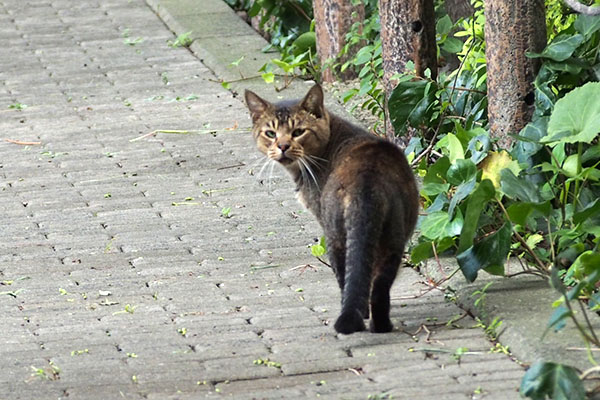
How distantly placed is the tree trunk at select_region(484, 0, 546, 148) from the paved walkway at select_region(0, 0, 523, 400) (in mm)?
949

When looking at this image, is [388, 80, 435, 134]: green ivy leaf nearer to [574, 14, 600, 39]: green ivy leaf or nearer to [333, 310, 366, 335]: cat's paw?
[574, 14, 600, 39]: green ivy leaf

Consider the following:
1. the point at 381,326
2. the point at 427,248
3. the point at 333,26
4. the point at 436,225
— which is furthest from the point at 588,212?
the point at 333,26

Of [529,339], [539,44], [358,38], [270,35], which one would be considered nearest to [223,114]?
[358,38]

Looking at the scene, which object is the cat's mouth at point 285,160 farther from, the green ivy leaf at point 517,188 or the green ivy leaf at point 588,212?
the green ivy leaf at point 588,212

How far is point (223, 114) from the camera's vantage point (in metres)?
8.82

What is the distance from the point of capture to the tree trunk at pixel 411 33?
6.93 meters

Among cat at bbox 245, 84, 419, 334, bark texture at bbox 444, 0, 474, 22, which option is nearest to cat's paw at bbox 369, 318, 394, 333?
cat at bbox 245, 84, 419, 334

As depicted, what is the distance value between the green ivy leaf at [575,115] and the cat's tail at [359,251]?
3.12 ft

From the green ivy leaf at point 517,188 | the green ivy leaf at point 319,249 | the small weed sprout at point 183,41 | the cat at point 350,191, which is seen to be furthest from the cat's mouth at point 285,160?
the small weed sprout at point 183,41

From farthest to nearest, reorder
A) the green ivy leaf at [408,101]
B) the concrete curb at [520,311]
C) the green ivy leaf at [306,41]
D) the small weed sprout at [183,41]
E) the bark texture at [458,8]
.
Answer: the small weed sprout at [183,41] < the green ivy leaf at [306,41] < the bark texture at [458,8] < the green ivy leaf at [408,101] < the concrete curb at [520,311]

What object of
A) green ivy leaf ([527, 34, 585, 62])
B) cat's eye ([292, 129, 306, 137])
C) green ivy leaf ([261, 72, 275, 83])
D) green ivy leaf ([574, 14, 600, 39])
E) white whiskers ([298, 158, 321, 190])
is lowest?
green ivy leaf ([261, 72, 275, 83])

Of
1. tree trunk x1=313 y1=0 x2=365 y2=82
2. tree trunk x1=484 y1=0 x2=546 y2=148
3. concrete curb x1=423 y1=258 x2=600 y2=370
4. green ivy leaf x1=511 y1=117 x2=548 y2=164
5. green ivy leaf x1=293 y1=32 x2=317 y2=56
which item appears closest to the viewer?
concrete curb x1=423 y1=258 x2=600 y2=370

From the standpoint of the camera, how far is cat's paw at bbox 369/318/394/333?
484 cm

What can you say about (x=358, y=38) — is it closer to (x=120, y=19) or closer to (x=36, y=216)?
(x=36, y=216)
